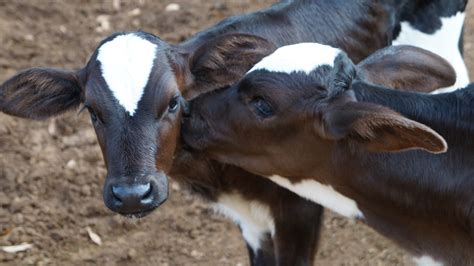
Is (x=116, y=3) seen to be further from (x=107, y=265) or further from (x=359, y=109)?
(x=359, y=109)

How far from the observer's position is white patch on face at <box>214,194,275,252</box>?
18.5 ft

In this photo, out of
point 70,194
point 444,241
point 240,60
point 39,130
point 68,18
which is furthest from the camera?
point 68,18

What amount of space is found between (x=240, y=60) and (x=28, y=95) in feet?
3.73

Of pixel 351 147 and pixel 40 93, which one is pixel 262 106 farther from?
pixel 40 93

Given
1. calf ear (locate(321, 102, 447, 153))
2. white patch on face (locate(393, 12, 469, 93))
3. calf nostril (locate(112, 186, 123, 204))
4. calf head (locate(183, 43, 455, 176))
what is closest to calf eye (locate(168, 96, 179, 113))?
calf head (locate(183, 43, 455, 176))

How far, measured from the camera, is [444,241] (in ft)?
16.0

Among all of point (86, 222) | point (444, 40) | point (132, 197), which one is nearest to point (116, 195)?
point (132, 197)

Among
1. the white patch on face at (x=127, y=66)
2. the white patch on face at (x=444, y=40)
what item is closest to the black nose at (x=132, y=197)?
the white patch on face at (x=127, y=66)

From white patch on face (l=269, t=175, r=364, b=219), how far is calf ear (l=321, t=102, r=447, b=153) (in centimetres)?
45

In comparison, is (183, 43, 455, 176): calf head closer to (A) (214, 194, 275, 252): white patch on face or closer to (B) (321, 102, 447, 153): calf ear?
(B) (321, 102, 447, 153): calf ear

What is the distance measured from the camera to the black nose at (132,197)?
4695mm

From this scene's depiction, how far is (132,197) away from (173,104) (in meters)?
0.56

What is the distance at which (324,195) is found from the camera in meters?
5.05

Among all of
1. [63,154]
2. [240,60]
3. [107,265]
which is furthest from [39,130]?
[240,60]
